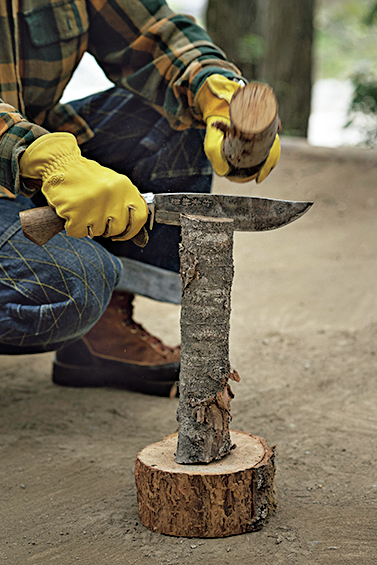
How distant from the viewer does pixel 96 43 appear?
5.86 feet

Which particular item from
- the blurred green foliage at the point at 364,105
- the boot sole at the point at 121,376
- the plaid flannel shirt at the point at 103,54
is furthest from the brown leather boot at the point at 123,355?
the blurred green foliage at the point at 364,105

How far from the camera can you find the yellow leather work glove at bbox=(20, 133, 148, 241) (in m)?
1.15

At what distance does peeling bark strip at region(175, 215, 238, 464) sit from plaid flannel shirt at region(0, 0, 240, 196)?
60cm

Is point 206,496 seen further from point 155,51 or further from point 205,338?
point 155,51

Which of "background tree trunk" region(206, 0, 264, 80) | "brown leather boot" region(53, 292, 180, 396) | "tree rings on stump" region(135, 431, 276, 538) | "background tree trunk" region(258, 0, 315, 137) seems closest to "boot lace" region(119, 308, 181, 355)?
"brown leather boot" region(53, 292, 180, 396)

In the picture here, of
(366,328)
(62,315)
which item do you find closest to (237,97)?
(62,315)

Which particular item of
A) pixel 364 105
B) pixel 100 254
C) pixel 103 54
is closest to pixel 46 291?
pixel 100 254

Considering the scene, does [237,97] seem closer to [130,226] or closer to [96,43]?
[130,226]

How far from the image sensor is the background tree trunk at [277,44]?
17.1 feet

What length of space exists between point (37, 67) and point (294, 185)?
9.43 ft

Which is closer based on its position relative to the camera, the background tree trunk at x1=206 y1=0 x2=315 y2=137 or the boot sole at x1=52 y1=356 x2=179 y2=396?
the boot sole at x1=52 y1=356 x2=179 y2=396

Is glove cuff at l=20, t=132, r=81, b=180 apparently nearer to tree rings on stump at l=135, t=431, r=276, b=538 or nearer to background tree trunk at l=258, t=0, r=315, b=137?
tree rings on stump at l=135, t=431, r=276, b=538

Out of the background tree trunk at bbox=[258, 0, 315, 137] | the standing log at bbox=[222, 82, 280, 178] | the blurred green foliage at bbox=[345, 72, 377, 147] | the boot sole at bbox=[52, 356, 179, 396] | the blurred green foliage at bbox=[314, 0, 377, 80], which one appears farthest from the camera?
the blurred green foliage at bbox=[314, 0, 377, 80]

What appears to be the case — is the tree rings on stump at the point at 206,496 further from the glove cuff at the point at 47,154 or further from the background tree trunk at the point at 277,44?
the background tree trunk at the point at 277,44
